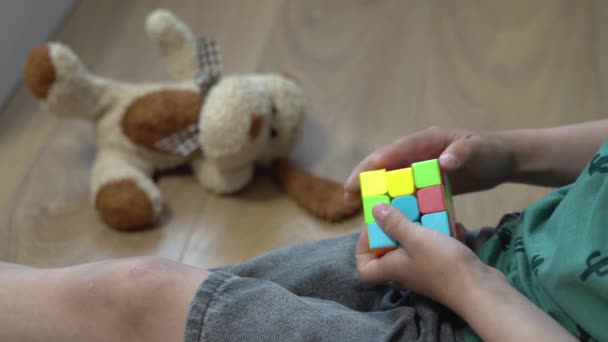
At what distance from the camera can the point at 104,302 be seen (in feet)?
1.81

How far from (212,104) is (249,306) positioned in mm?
435

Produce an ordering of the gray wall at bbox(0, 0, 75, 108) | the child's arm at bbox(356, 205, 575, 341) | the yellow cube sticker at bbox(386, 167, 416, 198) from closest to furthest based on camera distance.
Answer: the child's arm at bbox(356, 205, 575, 341)
the yellow cube sticker at bbox(386, 167, 416, 198)
the gray wall at bbox(0, 0, 75, 108)

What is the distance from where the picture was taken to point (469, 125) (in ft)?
3.39

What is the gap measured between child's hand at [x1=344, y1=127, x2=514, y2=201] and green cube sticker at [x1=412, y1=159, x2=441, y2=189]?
0.18ft

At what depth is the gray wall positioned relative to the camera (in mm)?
1129

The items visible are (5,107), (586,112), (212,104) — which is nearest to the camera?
(212,104)

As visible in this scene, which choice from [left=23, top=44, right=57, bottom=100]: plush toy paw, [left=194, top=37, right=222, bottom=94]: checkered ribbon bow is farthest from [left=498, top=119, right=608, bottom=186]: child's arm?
[left=23, top=44, right=57, bottom=100]: plush toy paw

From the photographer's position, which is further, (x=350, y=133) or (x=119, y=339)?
(x=350, y=133)

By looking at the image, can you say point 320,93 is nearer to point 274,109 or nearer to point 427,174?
point 274,109

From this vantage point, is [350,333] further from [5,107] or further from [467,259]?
[5,107]

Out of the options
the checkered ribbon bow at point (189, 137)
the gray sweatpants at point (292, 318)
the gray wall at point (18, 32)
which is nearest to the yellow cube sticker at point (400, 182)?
the gray sweatpants at point (292, 318)

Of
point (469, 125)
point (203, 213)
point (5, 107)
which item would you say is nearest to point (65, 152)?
point (5, 107)

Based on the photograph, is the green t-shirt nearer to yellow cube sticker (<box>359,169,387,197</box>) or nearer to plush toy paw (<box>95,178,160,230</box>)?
yellow cube sticker (<box>359,169,387,197</box>)

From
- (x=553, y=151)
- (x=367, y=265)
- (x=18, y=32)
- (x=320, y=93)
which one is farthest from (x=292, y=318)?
(x=18, y=32)
